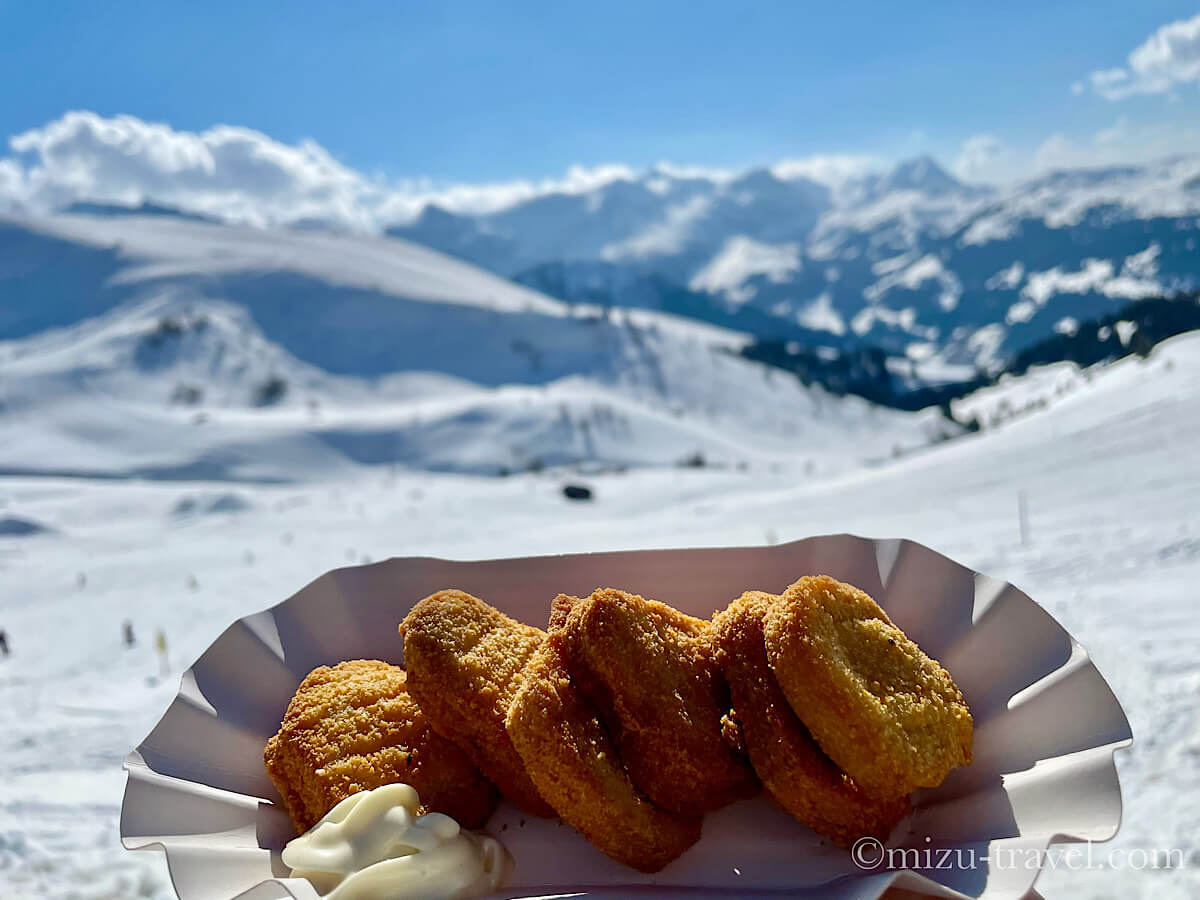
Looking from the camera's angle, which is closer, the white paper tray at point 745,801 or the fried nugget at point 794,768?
the white paper tray at point 745,801

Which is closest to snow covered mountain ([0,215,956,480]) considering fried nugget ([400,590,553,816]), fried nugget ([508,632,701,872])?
fried nugget ([400,590,553,816])

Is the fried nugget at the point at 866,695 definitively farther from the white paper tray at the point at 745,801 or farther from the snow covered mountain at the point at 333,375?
the snow covered mountain at the point at 333,375

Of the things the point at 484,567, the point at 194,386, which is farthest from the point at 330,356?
the point at 484,567

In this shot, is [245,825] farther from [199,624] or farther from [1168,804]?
[199,624]

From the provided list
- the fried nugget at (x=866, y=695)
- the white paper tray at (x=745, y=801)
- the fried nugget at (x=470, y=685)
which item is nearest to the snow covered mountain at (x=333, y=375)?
the white paper tray at (x=745, y=801)

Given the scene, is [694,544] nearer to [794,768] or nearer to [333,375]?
[794,768]

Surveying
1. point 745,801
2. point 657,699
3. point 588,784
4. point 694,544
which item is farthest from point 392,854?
point 694,544

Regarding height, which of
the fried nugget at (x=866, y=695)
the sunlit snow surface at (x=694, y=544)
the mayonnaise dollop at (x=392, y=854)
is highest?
the fried nugget at (x=866, y=695)
